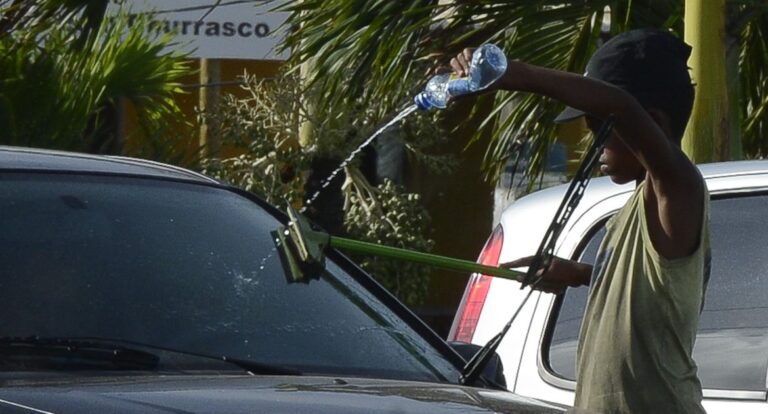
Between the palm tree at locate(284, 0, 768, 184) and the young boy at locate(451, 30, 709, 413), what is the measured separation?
3208 mm

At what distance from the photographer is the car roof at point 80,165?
134 inches

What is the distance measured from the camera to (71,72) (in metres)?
7.81

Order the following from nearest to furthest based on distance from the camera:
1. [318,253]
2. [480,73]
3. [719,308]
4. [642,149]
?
[480,73] < [642,149] < [318,253] < [719,308]

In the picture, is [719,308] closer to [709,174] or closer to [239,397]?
[709,174]

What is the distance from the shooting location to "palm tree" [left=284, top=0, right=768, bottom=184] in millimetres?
6453

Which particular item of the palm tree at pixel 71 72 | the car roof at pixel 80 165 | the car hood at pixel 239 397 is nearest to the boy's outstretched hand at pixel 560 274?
the car hood at pixel 239 397

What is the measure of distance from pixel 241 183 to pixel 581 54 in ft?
9.77

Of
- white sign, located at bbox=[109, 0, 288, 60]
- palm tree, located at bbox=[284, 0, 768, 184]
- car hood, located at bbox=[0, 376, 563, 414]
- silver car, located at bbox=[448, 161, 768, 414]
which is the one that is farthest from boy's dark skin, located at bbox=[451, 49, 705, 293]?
white sign, located at bbox=[109, 0, 288, 60]

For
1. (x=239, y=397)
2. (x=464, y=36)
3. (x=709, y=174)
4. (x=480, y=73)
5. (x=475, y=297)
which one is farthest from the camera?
(x=464, y=36)

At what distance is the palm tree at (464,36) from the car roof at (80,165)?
2.66 metres

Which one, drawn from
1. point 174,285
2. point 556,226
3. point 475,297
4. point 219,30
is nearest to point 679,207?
point 556,226

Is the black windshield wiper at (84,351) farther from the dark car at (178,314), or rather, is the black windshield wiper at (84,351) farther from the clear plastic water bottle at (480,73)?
the clear plastic water bottle at (480,73)

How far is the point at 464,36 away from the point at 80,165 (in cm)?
331

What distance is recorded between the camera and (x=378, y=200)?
9.66 meters
